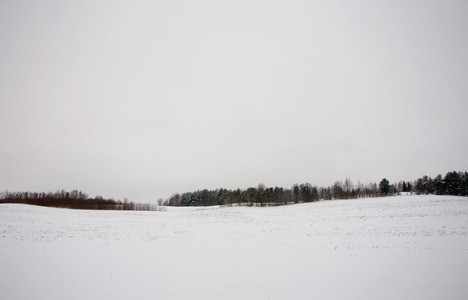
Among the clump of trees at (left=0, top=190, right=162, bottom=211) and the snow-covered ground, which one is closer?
the snow-covered ground

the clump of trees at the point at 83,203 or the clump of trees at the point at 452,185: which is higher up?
the clump of trees at the point at 452,185

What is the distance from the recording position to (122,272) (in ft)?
37.5

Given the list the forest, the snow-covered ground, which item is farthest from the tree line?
the snow-covered ground

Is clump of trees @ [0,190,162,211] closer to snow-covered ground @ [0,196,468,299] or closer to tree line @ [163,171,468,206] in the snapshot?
tree line @ [163,171,468,206]

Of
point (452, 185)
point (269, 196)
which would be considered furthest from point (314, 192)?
point (452, 185)

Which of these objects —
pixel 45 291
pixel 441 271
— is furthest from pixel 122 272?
pixel 441 271

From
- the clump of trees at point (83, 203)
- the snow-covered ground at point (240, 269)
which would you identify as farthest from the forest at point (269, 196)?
the snow-covered ground at point (240, 269)

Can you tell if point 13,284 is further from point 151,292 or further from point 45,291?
point 151,292

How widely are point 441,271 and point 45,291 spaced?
62.2ft

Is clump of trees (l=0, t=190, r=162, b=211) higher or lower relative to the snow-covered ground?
lower

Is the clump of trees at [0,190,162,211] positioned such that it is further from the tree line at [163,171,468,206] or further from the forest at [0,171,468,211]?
the tree line at [163,171,468,206]

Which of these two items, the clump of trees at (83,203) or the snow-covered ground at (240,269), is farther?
the clump of trees at (83,203)

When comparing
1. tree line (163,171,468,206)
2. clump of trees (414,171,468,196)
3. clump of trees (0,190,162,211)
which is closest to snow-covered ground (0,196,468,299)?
clump of trees (0,190,162,211)

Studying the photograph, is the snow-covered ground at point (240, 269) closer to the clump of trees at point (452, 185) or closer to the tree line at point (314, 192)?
the tree line at point (314, 192)
